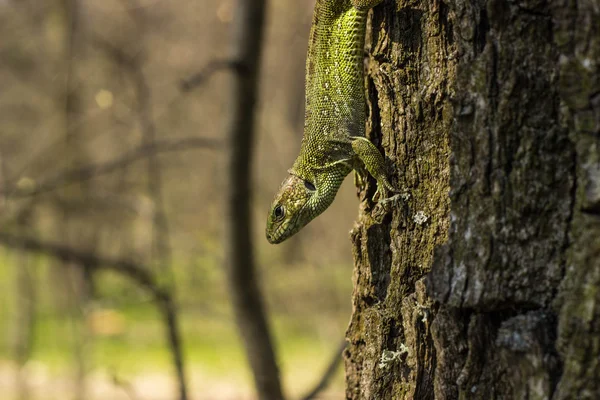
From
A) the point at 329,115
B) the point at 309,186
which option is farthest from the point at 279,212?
the point at 329,115

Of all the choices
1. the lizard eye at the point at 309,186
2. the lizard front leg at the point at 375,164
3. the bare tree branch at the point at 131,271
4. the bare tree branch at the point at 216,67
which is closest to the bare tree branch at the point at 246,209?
the bare tree branch at the point at 216,67

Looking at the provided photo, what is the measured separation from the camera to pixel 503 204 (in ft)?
5.49

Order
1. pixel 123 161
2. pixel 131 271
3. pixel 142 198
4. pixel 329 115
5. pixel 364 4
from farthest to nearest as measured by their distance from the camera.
Answer: pixel 142 198
pixel 131 271
pixel 123 161
pixel 329 115
pixel 364 4

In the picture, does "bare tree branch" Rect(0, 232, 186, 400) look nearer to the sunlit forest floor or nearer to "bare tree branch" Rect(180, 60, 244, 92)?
"bare tree branch" Rect(180, 60, 244, 92)

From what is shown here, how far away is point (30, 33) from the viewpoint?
11.9 meters

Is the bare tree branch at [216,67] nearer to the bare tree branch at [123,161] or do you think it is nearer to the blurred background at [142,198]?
the bare tree branch at [123,161]

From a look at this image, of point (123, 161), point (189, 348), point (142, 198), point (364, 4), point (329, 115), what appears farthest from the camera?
point (189, 348)

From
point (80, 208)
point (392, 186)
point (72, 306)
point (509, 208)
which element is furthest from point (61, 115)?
point (509, 208)

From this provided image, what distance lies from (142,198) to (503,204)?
7462 mm

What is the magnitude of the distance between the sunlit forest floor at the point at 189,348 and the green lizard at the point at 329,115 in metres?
7.79

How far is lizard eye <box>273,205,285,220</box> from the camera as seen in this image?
306cm

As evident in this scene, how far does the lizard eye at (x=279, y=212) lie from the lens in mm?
3062

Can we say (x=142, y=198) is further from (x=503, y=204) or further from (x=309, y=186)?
(x=503, y=204)

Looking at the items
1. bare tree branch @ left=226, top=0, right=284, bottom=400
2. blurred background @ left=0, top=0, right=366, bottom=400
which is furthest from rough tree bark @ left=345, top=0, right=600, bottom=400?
blurred background @ left=0, top=0, right=366, bottom=400
